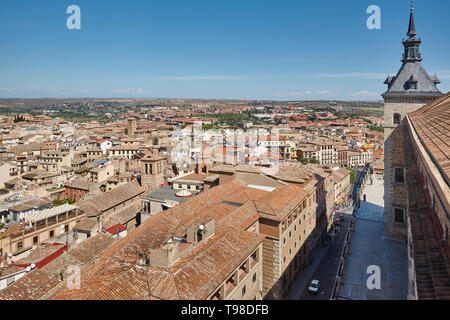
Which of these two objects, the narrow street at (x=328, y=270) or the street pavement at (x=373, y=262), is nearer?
the street pavement at (x=373, y=262)

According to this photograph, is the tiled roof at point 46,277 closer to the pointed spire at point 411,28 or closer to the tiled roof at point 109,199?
the tiled roof at point 109,199

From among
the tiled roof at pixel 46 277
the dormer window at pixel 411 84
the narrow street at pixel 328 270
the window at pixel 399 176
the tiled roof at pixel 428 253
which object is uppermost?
the dormer window at pixel 411 84

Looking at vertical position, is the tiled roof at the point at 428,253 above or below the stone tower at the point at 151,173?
above

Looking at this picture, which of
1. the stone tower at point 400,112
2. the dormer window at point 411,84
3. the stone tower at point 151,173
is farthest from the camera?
the stone tower at point 151,173

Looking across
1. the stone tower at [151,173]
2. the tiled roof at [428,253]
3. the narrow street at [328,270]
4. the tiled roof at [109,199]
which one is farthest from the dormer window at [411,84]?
the tiled roof at [109,199]

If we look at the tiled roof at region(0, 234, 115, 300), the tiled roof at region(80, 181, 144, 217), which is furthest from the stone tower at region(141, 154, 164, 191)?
the tiled roof at region(0, 234, 115, 300)

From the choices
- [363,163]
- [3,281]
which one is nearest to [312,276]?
[3,281]

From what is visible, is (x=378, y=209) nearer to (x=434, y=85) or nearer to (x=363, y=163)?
(x=434, y=85)

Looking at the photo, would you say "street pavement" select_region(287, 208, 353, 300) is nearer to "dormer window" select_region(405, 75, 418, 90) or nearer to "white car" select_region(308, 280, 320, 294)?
"white car" select_region(308, 280, 320, 294)
